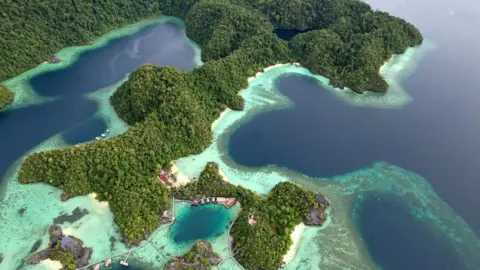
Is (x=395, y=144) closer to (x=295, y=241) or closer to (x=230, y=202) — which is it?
(x=295, y=241)

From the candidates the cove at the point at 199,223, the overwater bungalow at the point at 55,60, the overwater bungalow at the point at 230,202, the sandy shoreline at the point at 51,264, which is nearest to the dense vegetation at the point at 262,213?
the overwater bungalow at the point at 230,202

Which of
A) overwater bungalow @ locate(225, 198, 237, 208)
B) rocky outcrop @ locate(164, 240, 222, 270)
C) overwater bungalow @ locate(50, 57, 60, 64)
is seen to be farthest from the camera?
overwater bungalow @ locate(50, 57, 60, 64)

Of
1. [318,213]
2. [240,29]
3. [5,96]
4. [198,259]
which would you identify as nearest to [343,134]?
[318,213]

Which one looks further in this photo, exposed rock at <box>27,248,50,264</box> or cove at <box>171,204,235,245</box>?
cove at <box>171,204,235,245</box>

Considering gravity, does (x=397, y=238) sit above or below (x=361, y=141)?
below

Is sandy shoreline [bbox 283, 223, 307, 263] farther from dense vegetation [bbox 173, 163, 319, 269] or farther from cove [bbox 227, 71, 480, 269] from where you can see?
cove [bbox 227, 71, 480, 269]

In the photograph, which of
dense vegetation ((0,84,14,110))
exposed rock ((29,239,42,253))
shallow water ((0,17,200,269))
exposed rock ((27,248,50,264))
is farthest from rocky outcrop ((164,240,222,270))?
dense vegetation ((0,84,14,110))

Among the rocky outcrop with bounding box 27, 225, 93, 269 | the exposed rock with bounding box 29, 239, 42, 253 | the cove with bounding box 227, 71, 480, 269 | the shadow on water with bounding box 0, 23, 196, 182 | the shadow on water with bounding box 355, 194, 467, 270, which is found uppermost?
the cove with bounding box 227, 71, 480, 269

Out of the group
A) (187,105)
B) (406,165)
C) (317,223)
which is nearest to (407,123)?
(406,165)
